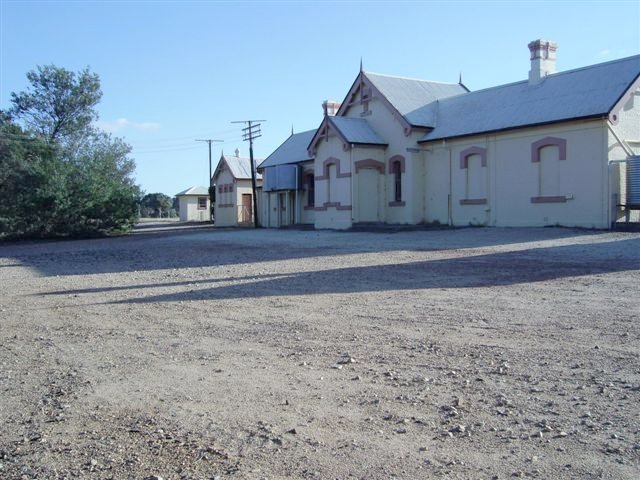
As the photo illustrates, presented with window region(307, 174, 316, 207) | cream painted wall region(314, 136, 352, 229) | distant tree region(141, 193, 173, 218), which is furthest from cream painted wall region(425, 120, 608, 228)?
distant tree region(141, 193, 173, 218)

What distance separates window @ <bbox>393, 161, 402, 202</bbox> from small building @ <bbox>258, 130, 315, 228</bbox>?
7.48 m

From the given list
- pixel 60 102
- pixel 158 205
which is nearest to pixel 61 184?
pixel 60 102

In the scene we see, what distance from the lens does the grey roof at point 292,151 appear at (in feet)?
134

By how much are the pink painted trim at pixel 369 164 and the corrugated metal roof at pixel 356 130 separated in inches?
36.0

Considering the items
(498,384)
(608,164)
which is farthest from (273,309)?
(608,164)

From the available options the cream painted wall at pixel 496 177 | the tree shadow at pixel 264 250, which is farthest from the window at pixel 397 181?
the tree shadow at pixel 264 250

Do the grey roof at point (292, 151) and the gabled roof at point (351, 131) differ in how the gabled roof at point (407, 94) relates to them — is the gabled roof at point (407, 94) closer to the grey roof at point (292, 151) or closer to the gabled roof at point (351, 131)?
the gabled roof at point (351, 131)

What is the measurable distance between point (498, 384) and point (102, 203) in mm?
34654

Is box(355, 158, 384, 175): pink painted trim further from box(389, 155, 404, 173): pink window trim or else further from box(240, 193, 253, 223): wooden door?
box(240, 193, 253, 223): wooden door

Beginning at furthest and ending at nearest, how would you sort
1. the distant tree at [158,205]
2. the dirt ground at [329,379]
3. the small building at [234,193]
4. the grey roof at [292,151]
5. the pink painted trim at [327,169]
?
the distant tree at [158,205], the small building at [234,193], the grey roof at [292,151], the pink painted trim at [327,169], the dirt ground at [329,379]

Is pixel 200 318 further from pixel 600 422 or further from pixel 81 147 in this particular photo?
pixel 81 147

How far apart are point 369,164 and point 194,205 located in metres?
42.3

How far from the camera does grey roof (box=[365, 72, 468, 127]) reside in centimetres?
3134

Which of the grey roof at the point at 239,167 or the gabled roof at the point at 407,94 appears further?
the grey roof at the point at 239,167
